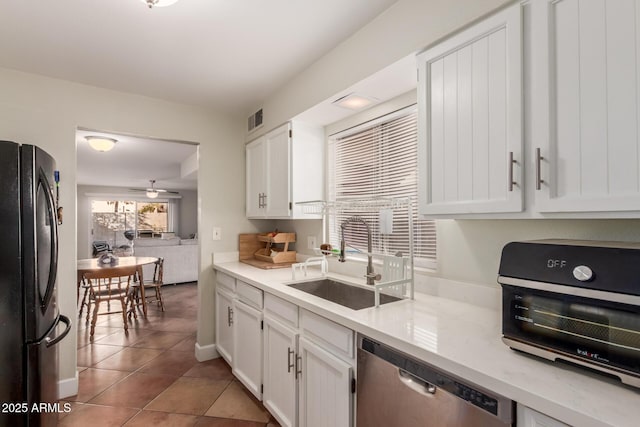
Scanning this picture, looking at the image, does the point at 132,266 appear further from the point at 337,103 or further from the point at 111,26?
the point at 337,103

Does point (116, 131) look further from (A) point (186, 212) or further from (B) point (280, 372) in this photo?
(A) point (186, 212)

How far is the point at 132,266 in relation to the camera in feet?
13.3

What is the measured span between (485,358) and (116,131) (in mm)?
2934

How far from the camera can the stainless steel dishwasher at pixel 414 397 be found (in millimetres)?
902

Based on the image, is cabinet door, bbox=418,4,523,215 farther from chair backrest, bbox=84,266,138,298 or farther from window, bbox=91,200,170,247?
window, bbox=91,200,170,247

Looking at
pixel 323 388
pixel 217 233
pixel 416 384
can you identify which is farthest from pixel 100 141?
pixel 416 384

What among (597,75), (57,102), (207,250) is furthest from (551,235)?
(57,102)

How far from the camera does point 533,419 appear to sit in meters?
0.80

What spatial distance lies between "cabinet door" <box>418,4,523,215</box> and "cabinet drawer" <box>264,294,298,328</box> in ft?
2.87

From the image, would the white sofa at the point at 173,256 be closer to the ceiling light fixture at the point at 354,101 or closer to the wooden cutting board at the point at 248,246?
the wooden cutting board at the point at 248,246

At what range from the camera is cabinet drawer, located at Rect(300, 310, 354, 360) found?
4.51 ft

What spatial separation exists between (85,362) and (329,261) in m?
2.46


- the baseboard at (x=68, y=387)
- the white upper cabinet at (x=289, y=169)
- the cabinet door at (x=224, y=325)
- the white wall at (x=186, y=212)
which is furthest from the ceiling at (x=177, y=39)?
the white wall at (x=186, y=212)

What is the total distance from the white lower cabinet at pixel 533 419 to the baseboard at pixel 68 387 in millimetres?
2897
